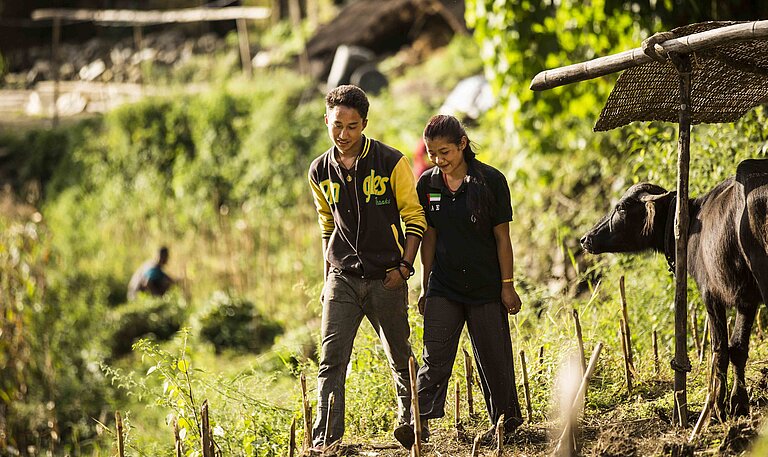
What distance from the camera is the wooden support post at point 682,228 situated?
14.9ft

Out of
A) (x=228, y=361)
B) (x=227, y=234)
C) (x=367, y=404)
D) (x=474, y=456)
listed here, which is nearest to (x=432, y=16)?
(x=227, y=234)

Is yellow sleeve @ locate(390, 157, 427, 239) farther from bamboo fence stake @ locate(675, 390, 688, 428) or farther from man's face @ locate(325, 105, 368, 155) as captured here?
bamboo fence stake @ locate(675, 390, 688, 428)

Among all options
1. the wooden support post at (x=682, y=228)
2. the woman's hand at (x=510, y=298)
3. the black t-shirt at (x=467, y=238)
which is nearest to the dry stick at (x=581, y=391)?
the wooden support post at (x=682, y=228)

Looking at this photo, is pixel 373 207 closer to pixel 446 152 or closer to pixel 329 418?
pixel 446 152

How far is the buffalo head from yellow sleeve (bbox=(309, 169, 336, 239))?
1329 mm

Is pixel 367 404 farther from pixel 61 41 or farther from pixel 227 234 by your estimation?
pixel 61 41

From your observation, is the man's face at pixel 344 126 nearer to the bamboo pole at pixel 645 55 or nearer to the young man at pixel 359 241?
the young man at pixel 359 241

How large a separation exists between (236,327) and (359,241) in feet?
21.7

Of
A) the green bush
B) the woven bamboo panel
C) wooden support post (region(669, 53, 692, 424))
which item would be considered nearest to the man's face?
the woven bamboo panel

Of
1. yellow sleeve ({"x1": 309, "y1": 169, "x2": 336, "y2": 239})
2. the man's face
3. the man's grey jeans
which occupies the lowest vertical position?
the man's grey jeans

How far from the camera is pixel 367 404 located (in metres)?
5.87

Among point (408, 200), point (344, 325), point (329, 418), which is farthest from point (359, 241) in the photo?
point (329, 418)

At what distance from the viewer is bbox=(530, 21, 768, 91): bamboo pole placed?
13.6 ft

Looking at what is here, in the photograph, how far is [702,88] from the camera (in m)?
5.00
